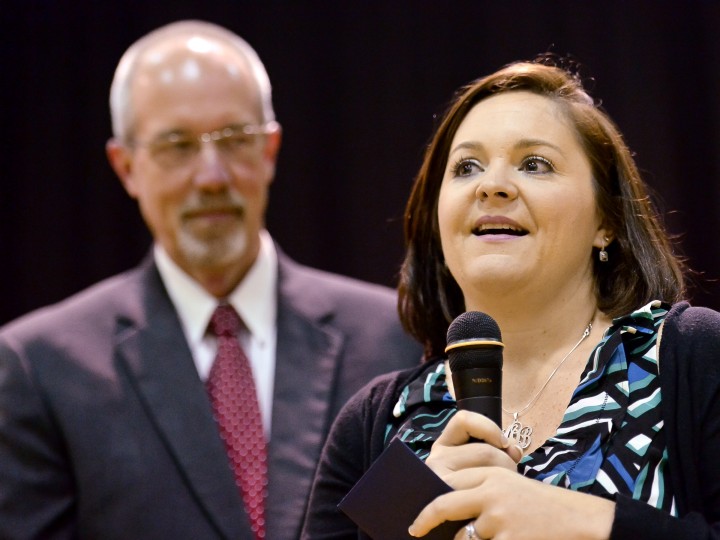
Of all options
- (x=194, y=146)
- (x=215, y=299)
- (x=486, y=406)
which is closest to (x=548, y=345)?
(x=486, y=406)

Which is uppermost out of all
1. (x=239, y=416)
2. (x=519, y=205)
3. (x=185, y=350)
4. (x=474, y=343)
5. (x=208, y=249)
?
(x=519, y=205)

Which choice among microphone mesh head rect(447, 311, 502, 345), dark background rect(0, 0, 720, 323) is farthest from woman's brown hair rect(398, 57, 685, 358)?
dark background rect(0, 0, 720, 323)

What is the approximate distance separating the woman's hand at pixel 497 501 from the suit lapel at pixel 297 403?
1.13 meters

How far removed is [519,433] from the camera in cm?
172

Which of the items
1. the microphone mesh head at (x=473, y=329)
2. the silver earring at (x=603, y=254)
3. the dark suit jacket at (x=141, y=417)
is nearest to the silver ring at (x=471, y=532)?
the microphone mesh head at (x=473, y=329)

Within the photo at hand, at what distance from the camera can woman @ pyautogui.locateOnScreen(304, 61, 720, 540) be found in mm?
1443

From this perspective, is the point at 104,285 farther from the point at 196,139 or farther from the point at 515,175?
the point at 515,175

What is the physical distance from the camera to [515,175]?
1781 mm

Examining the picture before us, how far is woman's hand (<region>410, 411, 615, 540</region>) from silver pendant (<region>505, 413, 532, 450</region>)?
236mm

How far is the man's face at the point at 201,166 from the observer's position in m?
2.88

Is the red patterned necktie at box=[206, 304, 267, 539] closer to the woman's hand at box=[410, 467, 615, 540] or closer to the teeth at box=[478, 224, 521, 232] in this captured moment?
the teeth at box=[478, 224, 521, 232]

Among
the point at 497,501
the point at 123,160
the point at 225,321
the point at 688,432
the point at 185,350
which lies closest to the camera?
the point at 497,501

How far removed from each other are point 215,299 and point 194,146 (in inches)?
15.3

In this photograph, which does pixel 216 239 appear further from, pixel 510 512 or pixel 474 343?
pixel 510 512
